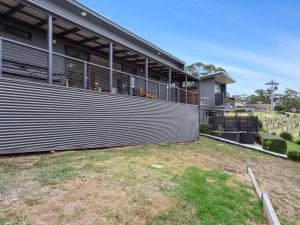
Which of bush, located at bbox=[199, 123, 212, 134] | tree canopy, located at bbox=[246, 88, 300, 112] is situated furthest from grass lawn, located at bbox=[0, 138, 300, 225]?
tree canopy, located at bbox=[246, 88, 300, 112]

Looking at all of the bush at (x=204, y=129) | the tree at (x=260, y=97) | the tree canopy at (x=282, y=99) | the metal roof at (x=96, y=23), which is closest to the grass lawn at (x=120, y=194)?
the metal roof at (x=96, y=23)

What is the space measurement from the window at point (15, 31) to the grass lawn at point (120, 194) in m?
4.47

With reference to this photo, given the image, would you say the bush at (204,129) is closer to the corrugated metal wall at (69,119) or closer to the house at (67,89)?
the house at (67,89)

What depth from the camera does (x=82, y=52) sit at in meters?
12.2

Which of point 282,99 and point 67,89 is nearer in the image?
point 67,89

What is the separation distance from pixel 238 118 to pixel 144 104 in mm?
14263

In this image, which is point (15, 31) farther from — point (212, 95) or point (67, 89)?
point (212, 95)

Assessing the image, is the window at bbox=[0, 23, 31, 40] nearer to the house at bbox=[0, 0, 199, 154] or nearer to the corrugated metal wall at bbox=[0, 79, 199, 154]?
the house at bbox=[0, 0, 199, 154]

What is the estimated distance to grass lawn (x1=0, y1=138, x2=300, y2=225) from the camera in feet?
13.2

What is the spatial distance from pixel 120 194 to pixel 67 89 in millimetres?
4290

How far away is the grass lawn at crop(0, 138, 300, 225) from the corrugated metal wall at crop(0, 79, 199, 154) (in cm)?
54

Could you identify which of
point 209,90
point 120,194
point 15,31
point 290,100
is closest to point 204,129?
point 209,90

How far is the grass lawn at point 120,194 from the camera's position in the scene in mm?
4027

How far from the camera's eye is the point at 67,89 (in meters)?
A: 8.15
